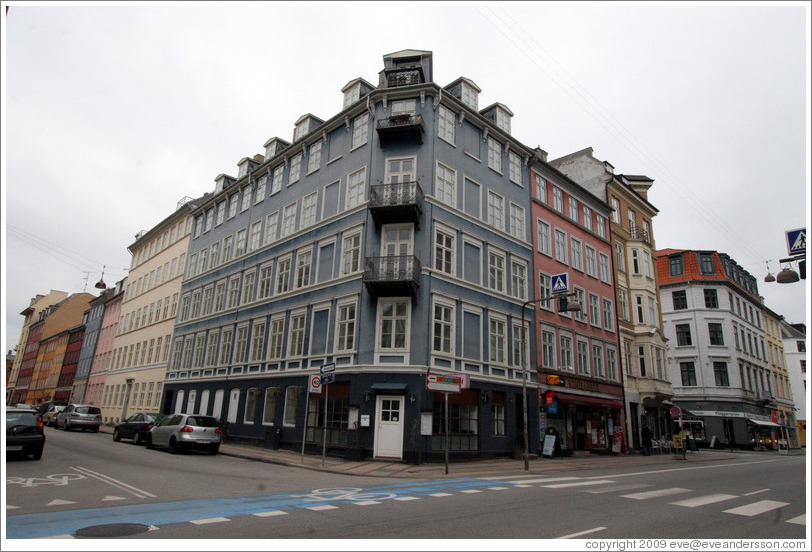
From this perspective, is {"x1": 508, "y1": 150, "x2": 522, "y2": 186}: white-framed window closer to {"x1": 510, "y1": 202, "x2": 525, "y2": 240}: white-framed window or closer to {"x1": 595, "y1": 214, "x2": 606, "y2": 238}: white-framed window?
{"x1": 510, "y1": 202, "x2": 525, "y2": 240}: white-framed window

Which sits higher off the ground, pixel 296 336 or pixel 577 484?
pixel 296 336

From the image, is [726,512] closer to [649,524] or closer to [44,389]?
[649,524]

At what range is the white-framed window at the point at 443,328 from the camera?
20.9 metres

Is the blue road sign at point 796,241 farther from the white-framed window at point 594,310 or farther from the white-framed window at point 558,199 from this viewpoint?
the white-framed window at point 594,310

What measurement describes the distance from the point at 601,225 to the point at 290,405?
2423cm

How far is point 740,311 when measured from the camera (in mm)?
51812

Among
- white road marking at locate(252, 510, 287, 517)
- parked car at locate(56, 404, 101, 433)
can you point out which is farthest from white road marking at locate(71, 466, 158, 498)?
parked car at locate(56, 404, 101, 433)

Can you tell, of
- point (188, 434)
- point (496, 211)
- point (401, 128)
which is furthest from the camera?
point (496, 211)

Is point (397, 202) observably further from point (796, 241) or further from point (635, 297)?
point (635, 297)

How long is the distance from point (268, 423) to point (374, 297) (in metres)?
9.50

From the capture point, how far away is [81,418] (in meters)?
32.5

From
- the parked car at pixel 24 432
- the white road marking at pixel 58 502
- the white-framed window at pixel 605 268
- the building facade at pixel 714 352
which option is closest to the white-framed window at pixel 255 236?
the parked car at pixel 24 432

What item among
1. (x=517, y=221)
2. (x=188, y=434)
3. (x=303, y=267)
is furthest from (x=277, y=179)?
(x=188, y=434)

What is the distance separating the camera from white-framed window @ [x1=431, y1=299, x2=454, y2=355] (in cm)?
2089
